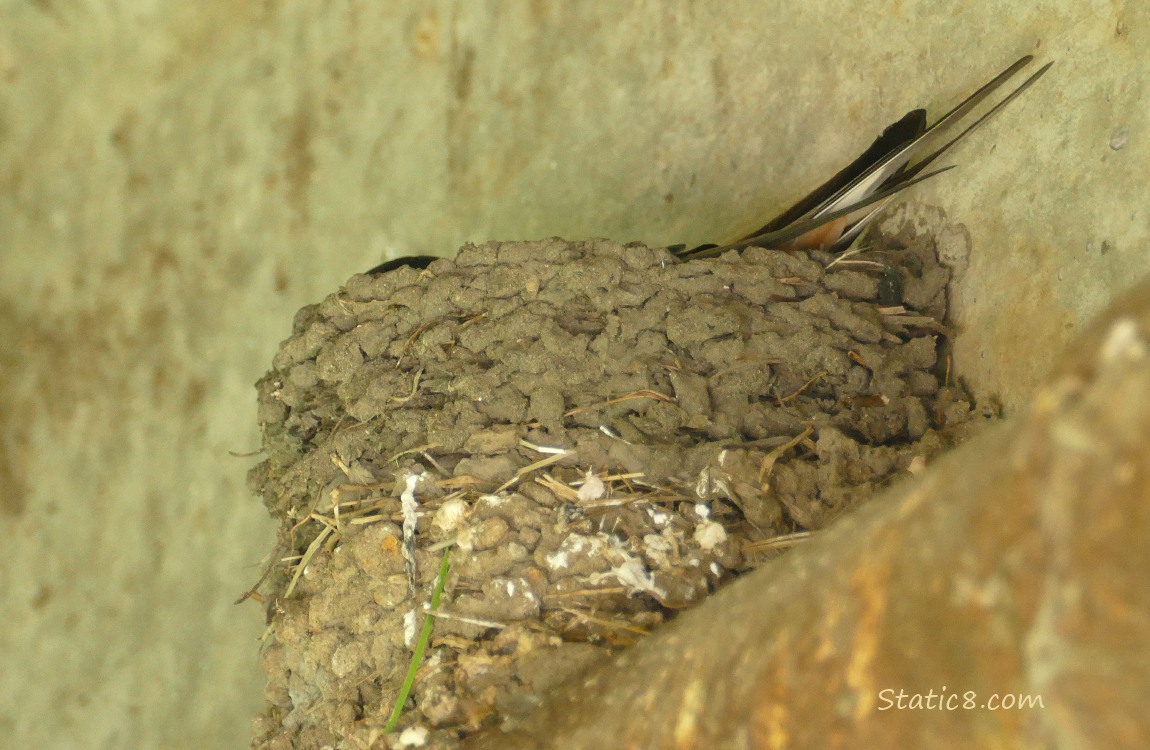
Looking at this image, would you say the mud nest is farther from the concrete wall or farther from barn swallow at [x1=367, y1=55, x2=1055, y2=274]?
the concrete wall

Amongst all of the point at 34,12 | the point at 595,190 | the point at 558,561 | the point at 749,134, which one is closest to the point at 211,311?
the point at 34,12

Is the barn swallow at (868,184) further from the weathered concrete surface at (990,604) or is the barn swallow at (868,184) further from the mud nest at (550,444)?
the weathered concrete surface at (990,604)

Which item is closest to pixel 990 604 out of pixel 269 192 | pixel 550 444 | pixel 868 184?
pixel 550 444

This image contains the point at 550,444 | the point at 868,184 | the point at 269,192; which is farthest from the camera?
the point at 269,192

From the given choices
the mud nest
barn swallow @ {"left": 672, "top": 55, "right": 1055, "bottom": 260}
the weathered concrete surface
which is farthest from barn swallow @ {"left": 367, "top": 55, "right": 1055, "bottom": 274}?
the weathered concrete surface

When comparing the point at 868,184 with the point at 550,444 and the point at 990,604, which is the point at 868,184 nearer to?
the point at 550,444

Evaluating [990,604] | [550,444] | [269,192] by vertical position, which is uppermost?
[269,192]

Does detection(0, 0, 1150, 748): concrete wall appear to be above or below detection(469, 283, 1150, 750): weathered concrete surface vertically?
above
